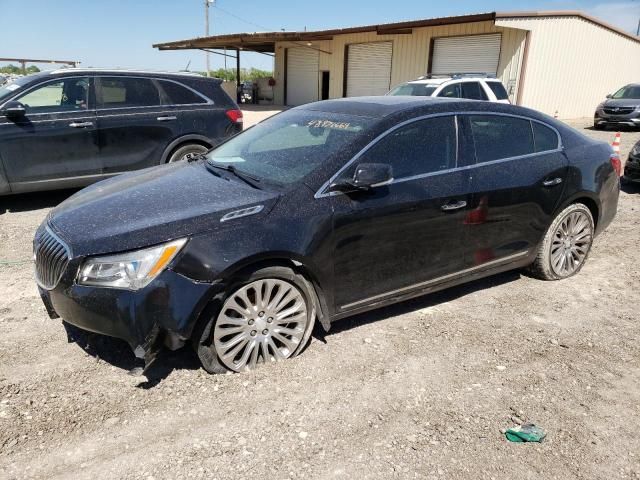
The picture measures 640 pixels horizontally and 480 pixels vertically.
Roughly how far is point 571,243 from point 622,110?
→ 15.2m

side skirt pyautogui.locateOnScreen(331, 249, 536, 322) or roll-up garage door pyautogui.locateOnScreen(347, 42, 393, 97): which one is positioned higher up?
roll-up garage door pyautogui.locateOnScreen(347, 42, 393, 97)

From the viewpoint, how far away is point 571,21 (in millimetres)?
19906

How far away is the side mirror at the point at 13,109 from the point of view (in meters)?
5.98

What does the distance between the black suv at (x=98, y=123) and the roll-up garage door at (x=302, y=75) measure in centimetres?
2158

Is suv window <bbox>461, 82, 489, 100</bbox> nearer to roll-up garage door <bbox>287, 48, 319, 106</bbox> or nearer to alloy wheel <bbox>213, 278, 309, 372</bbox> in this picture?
alloy wheel <bbox>213, 278, 309, 372</bbox>

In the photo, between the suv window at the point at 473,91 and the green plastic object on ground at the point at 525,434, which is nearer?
the green plastic object on ground at the point at 525,434

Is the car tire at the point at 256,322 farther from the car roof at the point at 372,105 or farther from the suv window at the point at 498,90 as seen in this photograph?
the suv window at the point at 498,90

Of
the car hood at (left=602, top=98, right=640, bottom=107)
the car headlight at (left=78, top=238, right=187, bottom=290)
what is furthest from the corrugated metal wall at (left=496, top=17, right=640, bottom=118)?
the car headlight at (left=78, top=238, right=187, bottom=290)

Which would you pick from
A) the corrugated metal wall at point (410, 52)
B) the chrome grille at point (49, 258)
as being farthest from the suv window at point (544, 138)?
the corrugated metal wall at point (410, 52)

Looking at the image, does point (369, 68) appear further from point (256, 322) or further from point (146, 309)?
point (146, 309)

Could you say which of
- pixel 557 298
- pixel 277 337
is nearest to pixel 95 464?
pixel 277 337

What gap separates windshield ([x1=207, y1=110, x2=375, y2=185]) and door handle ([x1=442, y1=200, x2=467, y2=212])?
80 centimetres

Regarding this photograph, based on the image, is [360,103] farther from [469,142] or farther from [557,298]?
[557,298]

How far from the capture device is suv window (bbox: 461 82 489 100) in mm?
11477
